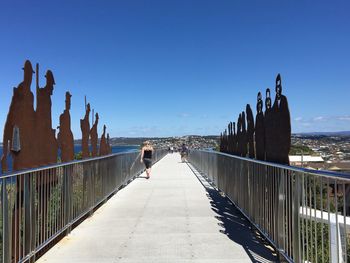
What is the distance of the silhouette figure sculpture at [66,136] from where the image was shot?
8.65m

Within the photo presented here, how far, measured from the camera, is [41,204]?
5.58 meters

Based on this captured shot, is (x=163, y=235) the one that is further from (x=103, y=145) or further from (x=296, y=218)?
(x=103, y=145)

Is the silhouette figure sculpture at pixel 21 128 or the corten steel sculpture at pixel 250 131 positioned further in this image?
the corten steel sculpture at pixel 250 131

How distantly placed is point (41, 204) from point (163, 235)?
7.10 feet

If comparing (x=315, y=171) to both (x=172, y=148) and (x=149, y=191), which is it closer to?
(x=149, y=191)

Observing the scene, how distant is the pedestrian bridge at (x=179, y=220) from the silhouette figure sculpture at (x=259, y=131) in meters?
0.47

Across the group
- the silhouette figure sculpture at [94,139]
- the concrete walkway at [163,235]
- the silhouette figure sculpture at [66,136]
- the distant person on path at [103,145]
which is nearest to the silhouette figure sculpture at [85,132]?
the silhouette figure sculpture at [94,139]

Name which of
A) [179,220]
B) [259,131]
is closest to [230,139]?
[259,131]

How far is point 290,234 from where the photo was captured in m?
4.91

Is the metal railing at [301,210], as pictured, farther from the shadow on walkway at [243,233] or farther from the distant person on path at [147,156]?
the distant person on path at [147,156]

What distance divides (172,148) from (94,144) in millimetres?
55075

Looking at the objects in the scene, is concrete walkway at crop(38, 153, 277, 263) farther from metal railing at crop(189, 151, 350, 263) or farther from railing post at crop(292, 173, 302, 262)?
railing post at crop(292, 173, 302, 262)

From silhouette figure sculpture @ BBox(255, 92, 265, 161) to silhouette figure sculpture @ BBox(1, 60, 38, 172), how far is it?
14.5 feet

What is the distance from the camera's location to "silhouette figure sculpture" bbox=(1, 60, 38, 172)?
595 centimetres
